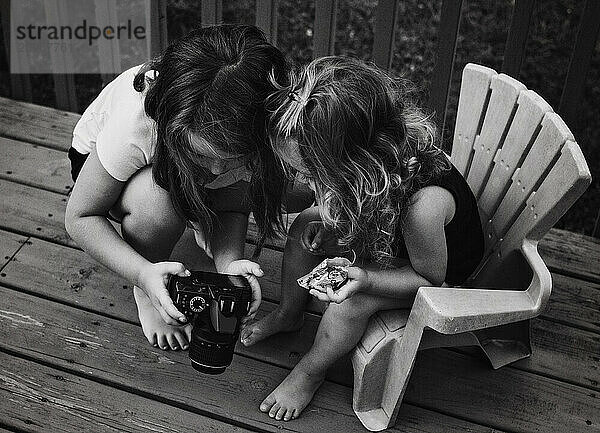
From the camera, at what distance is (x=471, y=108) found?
1.88 metres

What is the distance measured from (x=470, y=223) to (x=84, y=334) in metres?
0.91

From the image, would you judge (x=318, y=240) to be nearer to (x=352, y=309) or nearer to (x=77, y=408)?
(x=352, y=309)

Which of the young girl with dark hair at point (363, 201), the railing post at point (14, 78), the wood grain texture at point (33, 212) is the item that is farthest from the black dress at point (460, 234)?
the railing post at point (14, 78)

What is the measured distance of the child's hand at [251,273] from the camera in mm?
1692

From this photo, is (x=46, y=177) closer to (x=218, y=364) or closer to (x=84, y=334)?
(x=84, y=334)

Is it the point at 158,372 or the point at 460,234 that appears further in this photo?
the point at 158,372

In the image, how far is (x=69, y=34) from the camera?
2604 mm

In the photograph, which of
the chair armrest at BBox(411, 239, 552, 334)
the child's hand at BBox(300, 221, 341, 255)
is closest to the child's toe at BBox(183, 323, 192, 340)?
the child's hand at BBox(300, 221, 341, 255)

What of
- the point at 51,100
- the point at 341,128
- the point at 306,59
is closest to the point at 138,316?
the point at 341,128

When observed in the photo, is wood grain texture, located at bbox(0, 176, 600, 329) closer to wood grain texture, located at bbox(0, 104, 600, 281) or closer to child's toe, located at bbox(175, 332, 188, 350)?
wood grain texture, located at bbox(0, 104, 600, 281)

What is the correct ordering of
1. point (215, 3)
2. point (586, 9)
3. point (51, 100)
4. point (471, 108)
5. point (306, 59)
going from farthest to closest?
point (306, 59), point (51, 100), point (215, 3), point (586, 9), point (471, 108)

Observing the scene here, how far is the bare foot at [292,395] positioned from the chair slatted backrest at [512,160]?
1.48 ft

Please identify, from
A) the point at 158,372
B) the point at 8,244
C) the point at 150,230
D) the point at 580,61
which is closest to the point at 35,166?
the point at 8,244

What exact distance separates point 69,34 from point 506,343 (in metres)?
1.64
